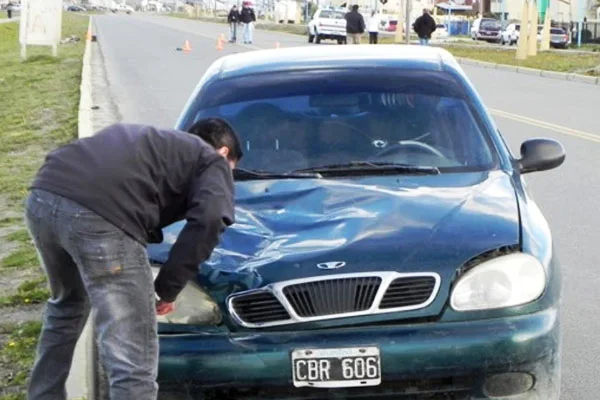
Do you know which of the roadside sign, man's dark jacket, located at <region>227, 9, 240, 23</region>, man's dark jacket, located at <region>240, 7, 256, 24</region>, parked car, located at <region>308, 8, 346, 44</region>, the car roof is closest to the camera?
the car roof

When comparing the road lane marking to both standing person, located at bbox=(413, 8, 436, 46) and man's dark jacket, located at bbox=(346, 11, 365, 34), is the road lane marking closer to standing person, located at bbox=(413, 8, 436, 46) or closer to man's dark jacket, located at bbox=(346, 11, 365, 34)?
standing person, located at bbox=(413, 8, 436, 46)

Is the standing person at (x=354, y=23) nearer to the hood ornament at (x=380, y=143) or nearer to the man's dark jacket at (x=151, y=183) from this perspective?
the hood ornament at (x=380, y=143)

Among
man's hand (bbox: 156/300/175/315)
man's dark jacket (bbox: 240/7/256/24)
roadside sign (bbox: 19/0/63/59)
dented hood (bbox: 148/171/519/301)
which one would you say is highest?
man's dark jacket (bbox: 240/7/256/24)

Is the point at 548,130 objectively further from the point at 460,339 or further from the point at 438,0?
the point at 438,0

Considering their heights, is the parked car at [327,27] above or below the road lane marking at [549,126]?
above

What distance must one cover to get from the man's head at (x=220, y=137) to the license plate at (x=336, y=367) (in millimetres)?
752

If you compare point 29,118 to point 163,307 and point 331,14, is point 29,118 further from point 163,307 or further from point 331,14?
point 331,14

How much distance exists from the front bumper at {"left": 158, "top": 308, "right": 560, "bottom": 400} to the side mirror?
153 cm

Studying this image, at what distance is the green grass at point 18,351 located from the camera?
18.5 feet

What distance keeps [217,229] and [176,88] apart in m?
19.1

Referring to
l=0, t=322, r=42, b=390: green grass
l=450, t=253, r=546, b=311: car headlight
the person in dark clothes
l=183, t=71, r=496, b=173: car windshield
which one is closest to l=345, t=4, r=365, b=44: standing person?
l=183, t=71, r=496, b=173: car windshield

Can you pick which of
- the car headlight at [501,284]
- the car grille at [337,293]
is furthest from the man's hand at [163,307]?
the car headlight at [501,284]

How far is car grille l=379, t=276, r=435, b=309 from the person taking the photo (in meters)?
4.52

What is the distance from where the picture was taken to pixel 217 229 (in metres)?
4.08
